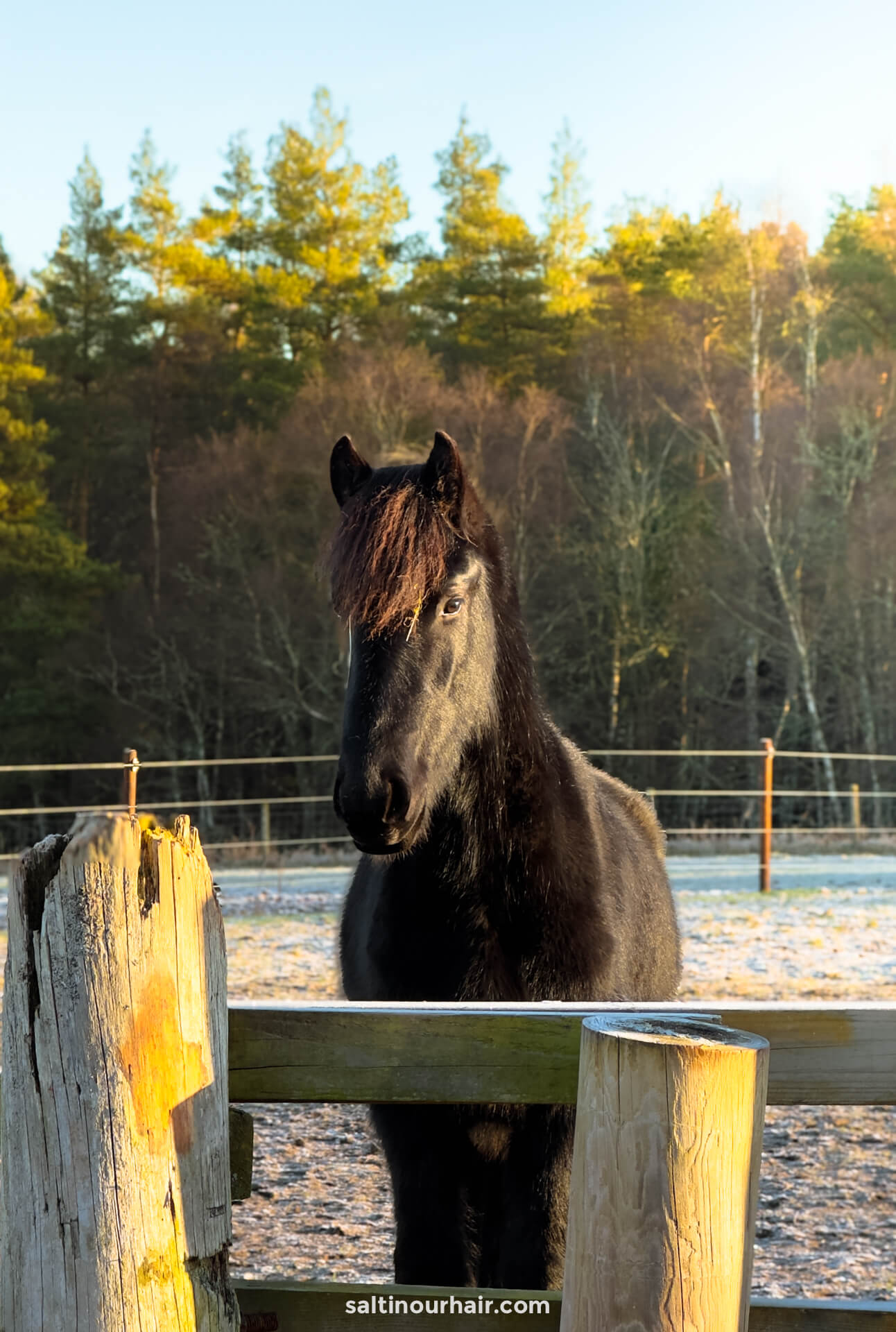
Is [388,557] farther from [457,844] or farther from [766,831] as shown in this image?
[766,831]

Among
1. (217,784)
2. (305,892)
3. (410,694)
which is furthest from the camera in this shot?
(217,784)

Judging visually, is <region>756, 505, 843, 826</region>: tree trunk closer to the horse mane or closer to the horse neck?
the horse neck

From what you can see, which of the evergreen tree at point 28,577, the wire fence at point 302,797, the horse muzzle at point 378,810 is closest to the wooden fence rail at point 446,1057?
the horse muzzle at point 378,810

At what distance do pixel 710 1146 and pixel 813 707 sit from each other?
2432 centimetres

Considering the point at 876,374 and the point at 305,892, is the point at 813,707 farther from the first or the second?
the point at 305,892

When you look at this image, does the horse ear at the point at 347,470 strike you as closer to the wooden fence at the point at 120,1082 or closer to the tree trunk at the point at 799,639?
the wooden fence at the point at 120,1082

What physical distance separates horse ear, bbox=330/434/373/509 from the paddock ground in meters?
1.87

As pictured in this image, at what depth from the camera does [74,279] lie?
30.9 metres

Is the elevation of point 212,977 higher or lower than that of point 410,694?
lower

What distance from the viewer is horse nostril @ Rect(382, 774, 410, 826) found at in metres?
2.43

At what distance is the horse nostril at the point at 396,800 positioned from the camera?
7.98 feet

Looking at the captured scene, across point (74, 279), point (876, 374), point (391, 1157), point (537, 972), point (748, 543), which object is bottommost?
point (391, 1157)

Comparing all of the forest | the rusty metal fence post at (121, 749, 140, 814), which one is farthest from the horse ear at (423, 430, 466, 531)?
the forest

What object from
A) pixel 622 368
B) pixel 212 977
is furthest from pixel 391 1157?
pixel 622 368
